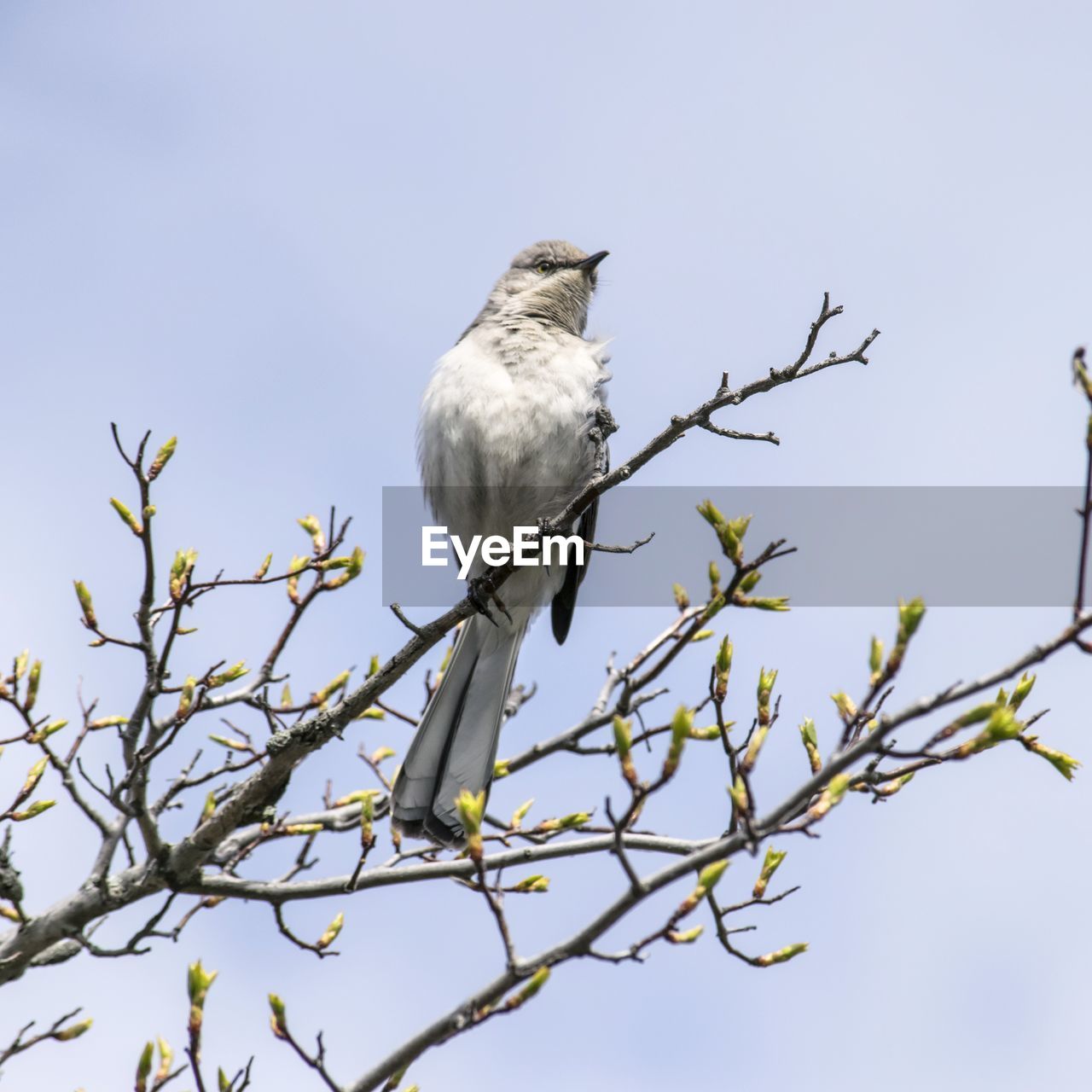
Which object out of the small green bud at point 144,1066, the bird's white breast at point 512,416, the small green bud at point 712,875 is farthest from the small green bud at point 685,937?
the bird's white breast at point 512,416

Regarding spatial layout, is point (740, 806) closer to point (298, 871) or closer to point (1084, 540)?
point (1084, 540)

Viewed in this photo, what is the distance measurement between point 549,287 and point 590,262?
0.44m

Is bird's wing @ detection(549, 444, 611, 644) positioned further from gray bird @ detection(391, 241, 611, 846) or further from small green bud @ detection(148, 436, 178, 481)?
small green bud @ detection(148, 436, 178, 481)

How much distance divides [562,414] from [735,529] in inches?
95.4

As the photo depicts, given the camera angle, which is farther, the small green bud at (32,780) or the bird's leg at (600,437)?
the bird's leg at (600,437)

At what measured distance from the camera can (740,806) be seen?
263 cm

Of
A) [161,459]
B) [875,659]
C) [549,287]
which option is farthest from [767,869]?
[549,287]

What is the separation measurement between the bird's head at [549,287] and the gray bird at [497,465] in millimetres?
142

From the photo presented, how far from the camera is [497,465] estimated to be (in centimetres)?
548

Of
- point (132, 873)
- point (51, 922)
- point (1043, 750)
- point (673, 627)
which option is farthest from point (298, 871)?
point (1043, 750)

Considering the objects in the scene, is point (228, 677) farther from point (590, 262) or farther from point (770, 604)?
point (590, 262)

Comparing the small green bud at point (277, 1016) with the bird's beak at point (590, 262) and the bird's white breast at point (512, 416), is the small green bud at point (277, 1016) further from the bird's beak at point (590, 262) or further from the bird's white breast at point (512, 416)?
the bird's beak at point (590, 262)

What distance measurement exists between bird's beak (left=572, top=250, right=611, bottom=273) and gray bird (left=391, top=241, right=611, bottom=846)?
0.90 meters

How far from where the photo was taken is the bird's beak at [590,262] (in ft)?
22.7
